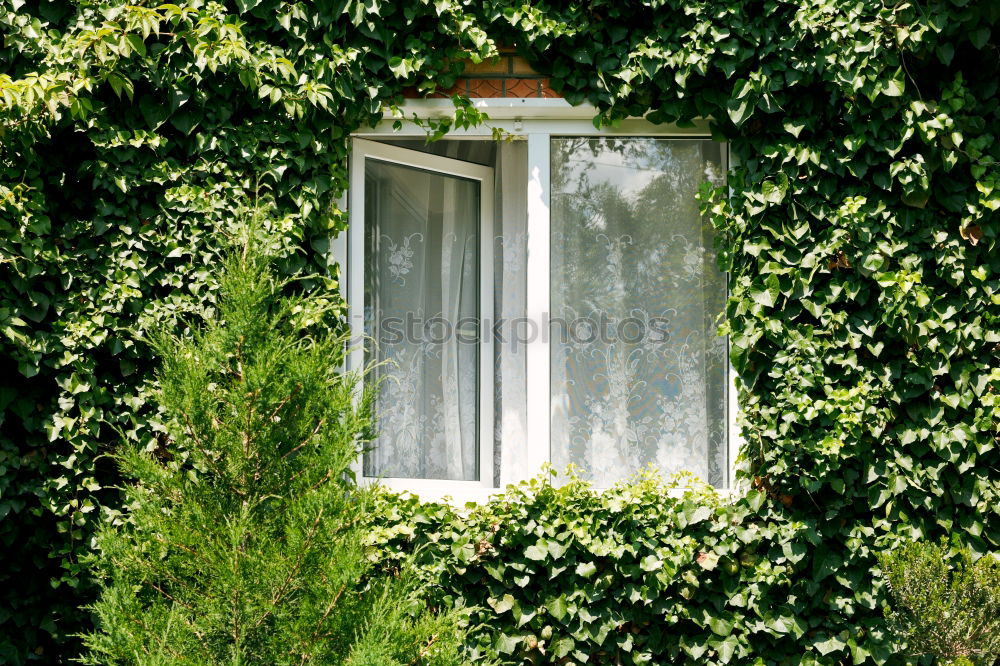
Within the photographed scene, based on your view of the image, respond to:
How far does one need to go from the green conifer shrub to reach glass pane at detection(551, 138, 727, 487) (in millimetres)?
1292

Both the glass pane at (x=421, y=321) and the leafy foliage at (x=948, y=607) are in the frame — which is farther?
the glass pane at (x=421, y=321)

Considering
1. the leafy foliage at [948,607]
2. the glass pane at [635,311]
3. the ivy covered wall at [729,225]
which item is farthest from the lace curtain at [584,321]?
the leafy foliage at [948,607]

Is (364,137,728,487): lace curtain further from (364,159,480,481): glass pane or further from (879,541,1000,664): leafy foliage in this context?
(879,541,1000,664): leafy foliage

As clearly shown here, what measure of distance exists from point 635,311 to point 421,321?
1062 mm

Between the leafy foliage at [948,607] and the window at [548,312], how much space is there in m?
0.93

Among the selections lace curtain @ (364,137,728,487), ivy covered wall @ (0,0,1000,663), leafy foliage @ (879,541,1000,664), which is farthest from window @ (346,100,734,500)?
leafy foliage @ (879,541,1000,664)

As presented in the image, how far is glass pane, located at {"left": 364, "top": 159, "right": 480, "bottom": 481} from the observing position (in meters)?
4.29

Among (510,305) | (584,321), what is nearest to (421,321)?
(510,305)

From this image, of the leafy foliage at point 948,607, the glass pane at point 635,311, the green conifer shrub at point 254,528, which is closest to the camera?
the green conifer shrub at point 254,528

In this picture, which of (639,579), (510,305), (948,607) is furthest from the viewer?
(510,305)

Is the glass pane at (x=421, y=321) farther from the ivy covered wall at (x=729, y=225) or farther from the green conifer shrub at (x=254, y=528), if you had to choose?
the green conifer shrub at (x=254, y=528)

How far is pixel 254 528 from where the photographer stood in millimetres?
3082

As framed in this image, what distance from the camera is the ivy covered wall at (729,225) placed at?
12.6 ft

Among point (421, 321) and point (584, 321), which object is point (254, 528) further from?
point (584, 321)
